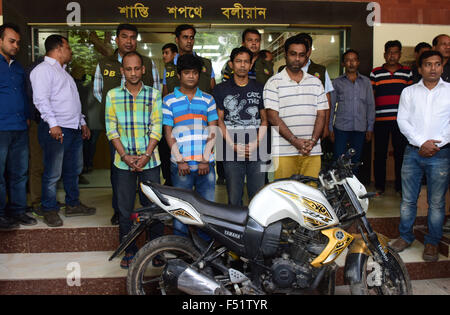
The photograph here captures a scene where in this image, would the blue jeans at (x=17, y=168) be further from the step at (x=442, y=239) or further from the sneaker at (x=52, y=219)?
the step at (x=442, y=239)

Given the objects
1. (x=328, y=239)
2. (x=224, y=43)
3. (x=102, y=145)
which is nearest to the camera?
(x=328, y=239)

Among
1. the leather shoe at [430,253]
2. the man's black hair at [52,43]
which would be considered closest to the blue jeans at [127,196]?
the man's black hair at [52,43]

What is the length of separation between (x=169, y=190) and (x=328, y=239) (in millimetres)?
1111

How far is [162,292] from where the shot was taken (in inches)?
107

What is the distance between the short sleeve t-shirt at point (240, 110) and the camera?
344cm

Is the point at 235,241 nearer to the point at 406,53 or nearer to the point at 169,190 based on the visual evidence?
the point at 169,190

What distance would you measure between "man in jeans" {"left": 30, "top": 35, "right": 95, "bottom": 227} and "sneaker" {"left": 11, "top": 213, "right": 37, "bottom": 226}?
4.6 inches

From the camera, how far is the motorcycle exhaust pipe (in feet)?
8.38

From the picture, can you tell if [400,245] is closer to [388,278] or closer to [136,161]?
[388,278]

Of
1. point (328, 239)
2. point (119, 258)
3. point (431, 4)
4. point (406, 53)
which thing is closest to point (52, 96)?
point (119, 258)

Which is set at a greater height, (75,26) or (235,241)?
(75,26)

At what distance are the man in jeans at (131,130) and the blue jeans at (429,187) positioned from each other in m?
2.27

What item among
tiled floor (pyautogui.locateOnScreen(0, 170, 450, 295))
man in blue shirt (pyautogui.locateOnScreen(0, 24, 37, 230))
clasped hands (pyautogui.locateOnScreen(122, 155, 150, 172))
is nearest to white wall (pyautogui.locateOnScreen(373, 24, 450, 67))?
tiled floor (pyautogui.locateOnScreen(0, 170, 450, 295))

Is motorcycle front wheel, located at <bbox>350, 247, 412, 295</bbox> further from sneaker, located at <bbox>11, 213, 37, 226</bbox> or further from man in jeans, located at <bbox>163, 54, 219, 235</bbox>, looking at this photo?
sneaker, located at <bbox>11, 213, 37, 226</bbox>
